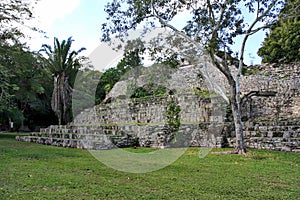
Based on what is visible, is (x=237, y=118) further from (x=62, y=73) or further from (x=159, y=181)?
(x=62, y=73)

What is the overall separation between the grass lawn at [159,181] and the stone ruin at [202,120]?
306 cm

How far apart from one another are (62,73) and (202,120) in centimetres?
1045

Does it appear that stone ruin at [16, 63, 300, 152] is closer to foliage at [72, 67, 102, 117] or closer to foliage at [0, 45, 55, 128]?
foliage at [0, 45, 55, 128]

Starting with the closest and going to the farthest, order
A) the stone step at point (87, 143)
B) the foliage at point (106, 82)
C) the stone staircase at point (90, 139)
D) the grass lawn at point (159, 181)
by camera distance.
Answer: the grass lawn at point (159, 181) → the stone step at point (87, 143) → the stone staircase at point (90, 139) → the foliage at point (106, 82)

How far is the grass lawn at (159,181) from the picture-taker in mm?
4301

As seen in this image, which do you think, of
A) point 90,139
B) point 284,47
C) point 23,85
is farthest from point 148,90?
point 284,47

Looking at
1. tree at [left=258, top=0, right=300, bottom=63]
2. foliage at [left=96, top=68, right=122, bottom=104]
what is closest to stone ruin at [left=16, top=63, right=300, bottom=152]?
tree at [left=258, top=0, right=300, bottom=63]

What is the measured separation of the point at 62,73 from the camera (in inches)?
760

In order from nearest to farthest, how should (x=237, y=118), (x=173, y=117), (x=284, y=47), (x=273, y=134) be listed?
(x=237, y=118) < (x=273, y=134) < (x=173, y=117) < (x=284, y=47)

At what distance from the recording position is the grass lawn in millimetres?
4301

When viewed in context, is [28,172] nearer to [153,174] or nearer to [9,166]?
[9,166]

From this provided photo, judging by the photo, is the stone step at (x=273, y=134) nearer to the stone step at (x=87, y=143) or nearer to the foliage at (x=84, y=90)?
the stone step at (x=87, y=143)

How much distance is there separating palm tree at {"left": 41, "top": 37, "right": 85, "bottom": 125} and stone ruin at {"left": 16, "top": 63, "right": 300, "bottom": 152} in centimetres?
232

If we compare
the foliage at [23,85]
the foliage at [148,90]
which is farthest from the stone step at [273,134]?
the foliage at [148,90]
